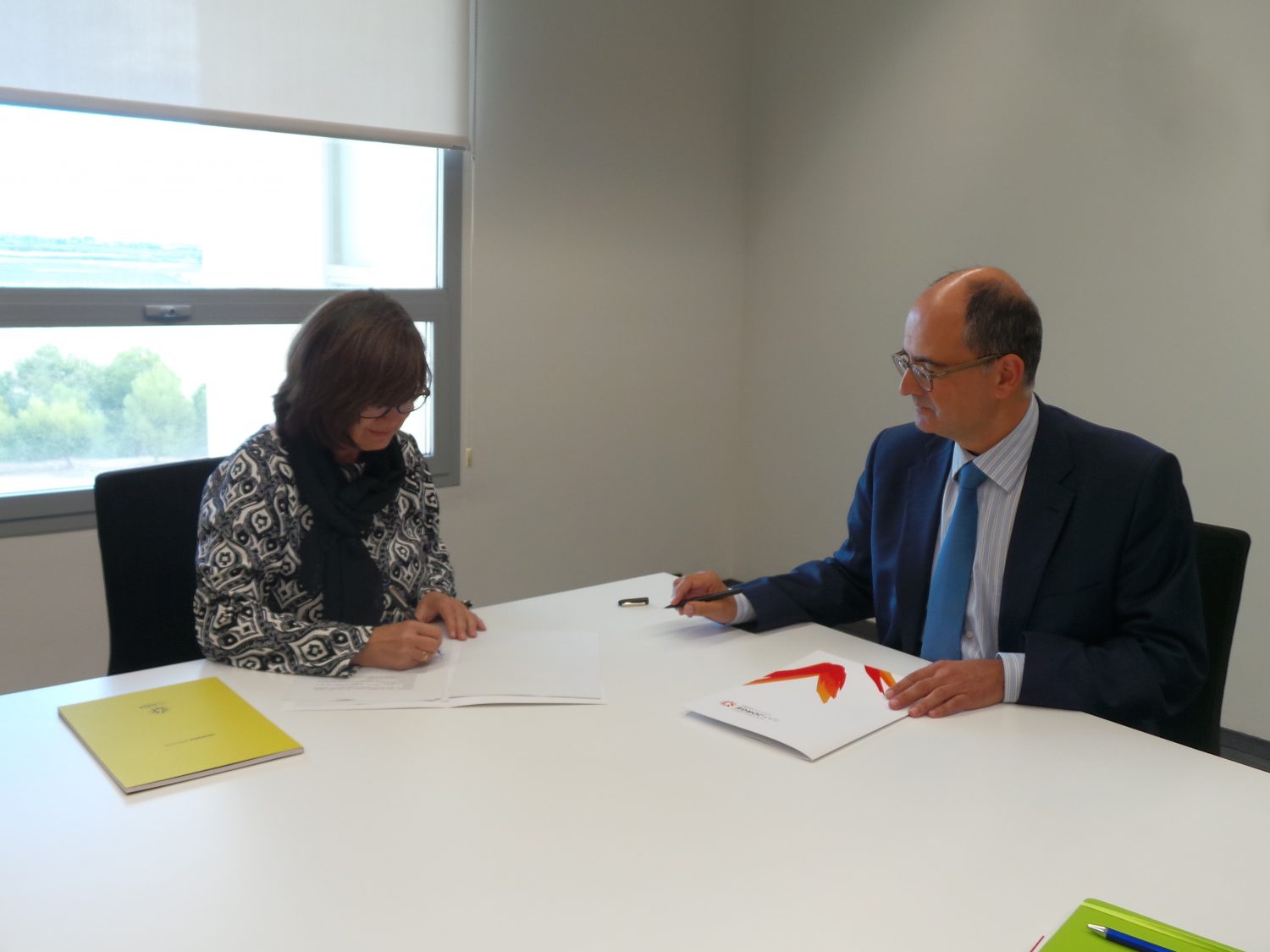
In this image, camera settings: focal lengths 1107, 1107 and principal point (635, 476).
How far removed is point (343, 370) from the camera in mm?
1881

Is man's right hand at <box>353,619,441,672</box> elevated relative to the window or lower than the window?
lower

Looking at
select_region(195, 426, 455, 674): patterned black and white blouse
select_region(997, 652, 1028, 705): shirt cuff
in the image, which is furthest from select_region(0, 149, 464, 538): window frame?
select_region(997, 652, 1028, 705): shirt cuff

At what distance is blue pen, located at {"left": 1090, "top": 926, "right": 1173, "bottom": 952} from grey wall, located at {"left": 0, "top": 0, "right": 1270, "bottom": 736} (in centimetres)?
249

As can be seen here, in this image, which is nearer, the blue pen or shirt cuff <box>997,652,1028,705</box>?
the blue pen

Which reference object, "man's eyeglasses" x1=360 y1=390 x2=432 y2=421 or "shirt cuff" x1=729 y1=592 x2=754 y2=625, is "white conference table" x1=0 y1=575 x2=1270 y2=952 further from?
"man's eyeglasses" x1=360 y1=390 x2=432 y2=421

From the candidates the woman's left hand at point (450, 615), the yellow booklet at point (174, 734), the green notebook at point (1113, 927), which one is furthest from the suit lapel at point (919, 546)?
the yellow booklet at point (174, 734)

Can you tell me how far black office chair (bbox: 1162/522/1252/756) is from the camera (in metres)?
1.86

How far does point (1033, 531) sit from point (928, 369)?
0.33 metres

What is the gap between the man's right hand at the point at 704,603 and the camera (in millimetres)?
1987

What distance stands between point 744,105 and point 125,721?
3653 millimetres

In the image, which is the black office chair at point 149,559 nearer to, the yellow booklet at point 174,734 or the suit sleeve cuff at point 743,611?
the yellow booklet at point 174,734

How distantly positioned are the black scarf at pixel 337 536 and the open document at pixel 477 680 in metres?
0.18

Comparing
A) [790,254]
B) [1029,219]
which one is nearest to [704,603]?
[1029,219]

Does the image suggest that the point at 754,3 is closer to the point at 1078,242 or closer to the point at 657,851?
the point at 1078,242
